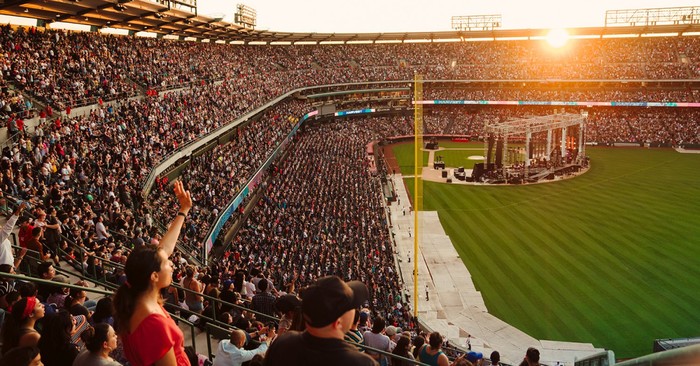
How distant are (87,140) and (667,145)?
63104 mm

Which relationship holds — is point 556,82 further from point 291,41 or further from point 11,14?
point 11,14

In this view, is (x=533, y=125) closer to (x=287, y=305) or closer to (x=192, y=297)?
(x=192, y=297)

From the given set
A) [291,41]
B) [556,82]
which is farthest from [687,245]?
[291,41]

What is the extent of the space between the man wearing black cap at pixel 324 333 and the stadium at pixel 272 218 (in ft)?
0.18

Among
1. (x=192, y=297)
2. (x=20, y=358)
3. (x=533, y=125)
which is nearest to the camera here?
(x=20, y=358)

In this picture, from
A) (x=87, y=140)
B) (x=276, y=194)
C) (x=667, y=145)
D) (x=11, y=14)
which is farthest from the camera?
(x=667, y=145)

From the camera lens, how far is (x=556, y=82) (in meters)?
71.8

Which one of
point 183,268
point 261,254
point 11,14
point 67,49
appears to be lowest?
point 261,254

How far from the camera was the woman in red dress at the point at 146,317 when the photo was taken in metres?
3.22

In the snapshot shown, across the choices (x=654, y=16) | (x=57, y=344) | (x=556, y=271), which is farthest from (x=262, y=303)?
(x=654, y=16)

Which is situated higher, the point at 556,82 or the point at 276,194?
the point at 556,82

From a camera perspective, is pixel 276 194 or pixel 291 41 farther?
pixel 291 41

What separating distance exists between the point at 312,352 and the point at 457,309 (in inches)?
762

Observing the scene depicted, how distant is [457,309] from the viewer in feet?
68.7
